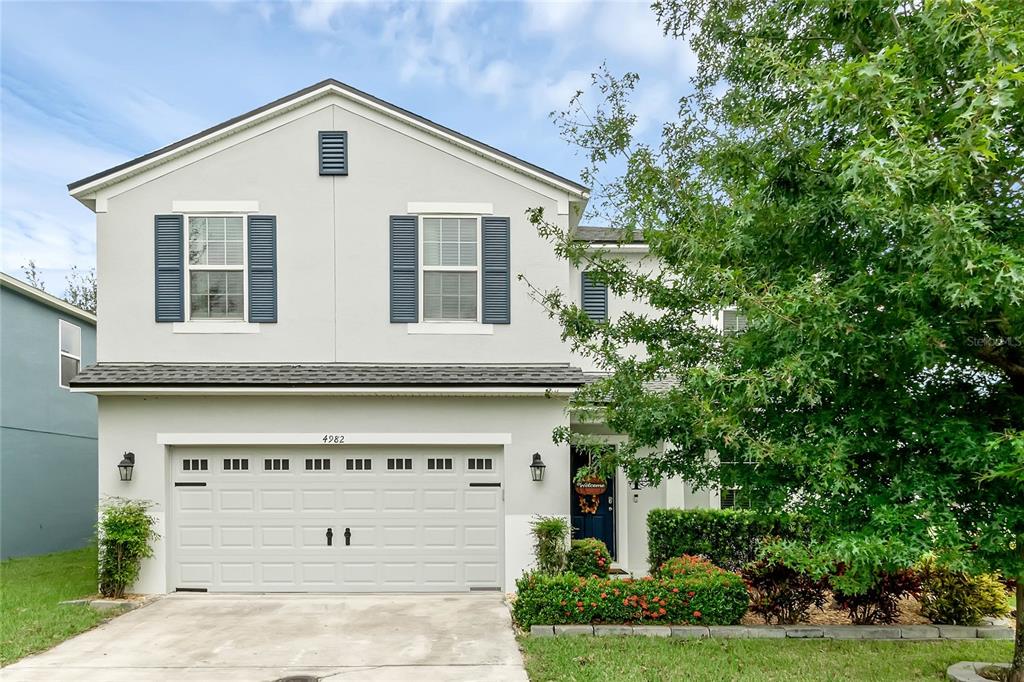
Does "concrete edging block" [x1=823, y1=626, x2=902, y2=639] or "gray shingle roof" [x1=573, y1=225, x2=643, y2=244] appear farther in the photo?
"gray shingle roof" [x1=573, y1=225, x2=643, y2=244]

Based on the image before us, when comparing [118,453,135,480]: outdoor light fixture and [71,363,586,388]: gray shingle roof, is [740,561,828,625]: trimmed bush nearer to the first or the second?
[71,363,586,388]: gray shingle roof

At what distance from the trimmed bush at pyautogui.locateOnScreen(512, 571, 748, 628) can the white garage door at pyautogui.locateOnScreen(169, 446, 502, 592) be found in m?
2.48

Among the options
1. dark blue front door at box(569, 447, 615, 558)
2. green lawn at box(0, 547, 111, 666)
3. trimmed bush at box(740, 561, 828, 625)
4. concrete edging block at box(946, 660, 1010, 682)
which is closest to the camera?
concrete edging block at box(946, 660, 1010, 682)

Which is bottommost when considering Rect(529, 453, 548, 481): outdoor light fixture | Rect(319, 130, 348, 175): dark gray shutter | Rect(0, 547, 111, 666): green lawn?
Rect(0, 547, 111, 666): green lawn

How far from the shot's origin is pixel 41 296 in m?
14.4

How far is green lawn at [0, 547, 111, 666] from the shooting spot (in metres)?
7.80

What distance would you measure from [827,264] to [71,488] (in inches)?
657

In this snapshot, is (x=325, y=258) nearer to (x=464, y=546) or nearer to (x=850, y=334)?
(x=464, y=546)

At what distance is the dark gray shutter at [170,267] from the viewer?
34.7 feet

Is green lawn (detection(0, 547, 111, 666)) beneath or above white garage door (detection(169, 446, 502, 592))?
beneath

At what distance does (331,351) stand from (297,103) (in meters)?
4.01

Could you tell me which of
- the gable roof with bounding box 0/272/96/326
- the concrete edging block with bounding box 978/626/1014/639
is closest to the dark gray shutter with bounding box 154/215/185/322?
the gable roof with bounding box 0/272/96/326

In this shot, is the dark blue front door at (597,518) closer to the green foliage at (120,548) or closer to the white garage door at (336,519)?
the white garage door at (336,519)

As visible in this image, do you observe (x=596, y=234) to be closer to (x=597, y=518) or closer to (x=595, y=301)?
(x=595, y=301)
